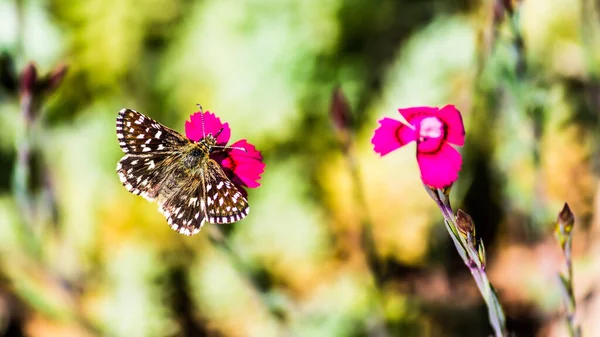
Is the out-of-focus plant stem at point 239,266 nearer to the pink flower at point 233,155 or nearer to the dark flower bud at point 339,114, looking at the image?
the pink flower at point 233,155

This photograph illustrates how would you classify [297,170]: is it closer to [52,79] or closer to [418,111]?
[52,79]

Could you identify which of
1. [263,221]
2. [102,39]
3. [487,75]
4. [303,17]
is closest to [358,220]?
[263,221]

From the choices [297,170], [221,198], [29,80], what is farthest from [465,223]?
[297,170]

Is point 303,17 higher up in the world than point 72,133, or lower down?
higher up

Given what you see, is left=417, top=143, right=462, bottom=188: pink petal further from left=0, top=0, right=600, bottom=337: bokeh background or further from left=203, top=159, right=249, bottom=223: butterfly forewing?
left=0, top=0, right=600, bottom=337: bokeh background

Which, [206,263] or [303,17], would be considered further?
[303,17]

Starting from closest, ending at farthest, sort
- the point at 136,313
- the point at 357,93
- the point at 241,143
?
the point at 241,143, the point at 136,313, the point at 357,93

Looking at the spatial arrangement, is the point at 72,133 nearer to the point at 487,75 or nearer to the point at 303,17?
the point at 303,17
